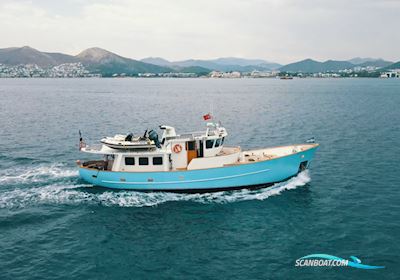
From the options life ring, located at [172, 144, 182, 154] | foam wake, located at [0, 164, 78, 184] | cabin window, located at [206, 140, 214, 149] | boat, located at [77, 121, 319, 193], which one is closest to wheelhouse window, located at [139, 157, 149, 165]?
boat, located at [77, 121, 319, 193]

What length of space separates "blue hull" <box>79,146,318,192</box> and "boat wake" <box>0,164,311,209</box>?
0.62 m

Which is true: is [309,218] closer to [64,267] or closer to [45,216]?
[64,267]

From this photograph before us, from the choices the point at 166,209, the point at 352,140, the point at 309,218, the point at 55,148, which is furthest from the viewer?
the point at 352,140

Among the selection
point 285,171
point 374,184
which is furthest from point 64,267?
point 374,184

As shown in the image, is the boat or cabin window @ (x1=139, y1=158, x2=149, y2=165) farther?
cabin window @ (x1=139, y1=158, x2=149, y2=165)

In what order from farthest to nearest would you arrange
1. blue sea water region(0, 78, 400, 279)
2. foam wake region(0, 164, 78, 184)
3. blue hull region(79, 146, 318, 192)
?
foam wake region(0, 164, 78, 184), blue hull region(79, 146, 318, 192), blue sea water region(0, 78, 400, 279)

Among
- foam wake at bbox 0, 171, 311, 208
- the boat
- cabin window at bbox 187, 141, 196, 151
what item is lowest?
foam wake at bbox 0, 171, 311, 208

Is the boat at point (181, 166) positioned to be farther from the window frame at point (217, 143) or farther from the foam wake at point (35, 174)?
the foam wake at point (35, 174)

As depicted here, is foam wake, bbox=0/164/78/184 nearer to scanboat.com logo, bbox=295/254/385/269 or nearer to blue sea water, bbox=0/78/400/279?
blue sea water, bbox=0/78/400/279

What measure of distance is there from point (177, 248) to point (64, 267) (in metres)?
7.08

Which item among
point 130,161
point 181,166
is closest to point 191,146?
point 181,166

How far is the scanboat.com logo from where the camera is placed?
68.3ft

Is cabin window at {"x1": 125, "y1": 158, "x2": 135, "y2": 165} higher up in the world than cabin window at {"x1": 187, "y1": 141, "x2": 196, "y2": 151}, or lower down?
lower down

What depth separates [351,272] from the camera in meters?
20.2
